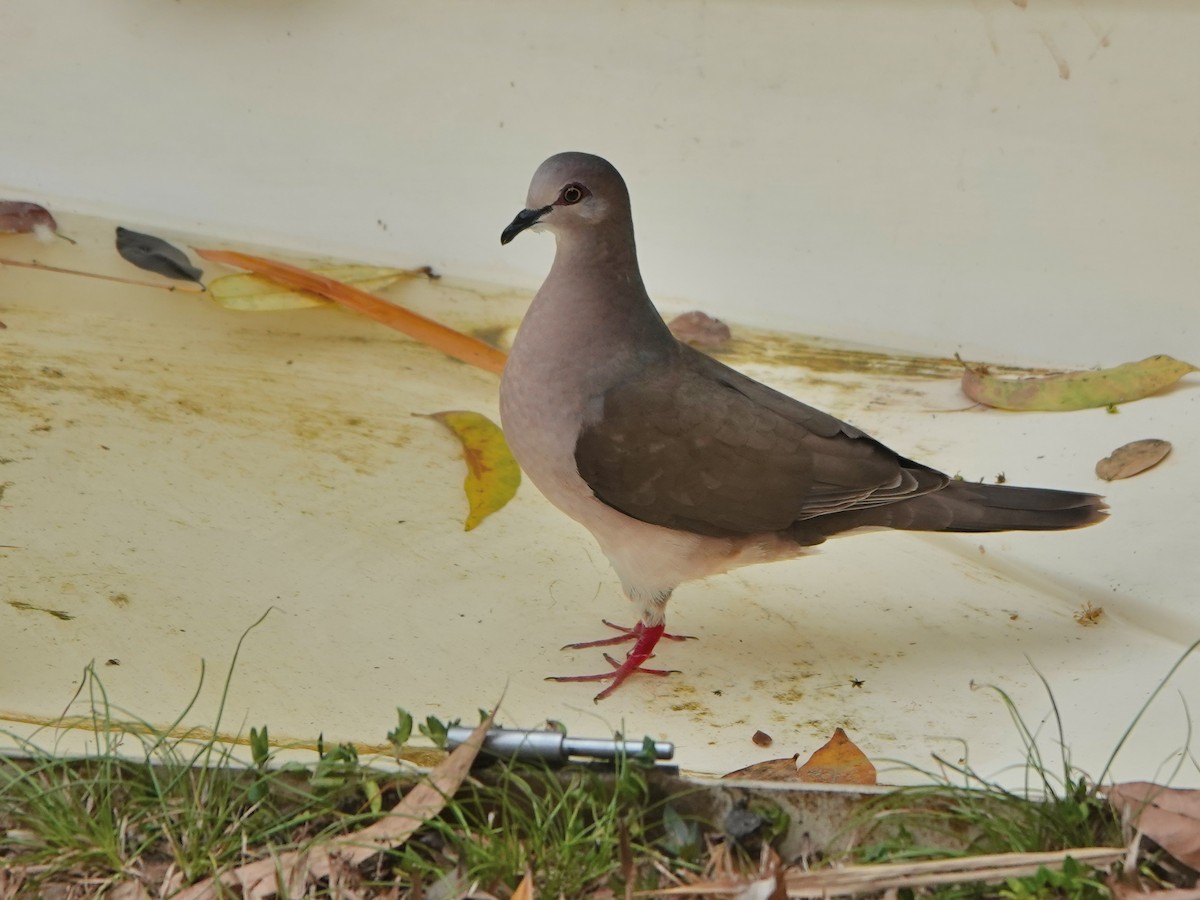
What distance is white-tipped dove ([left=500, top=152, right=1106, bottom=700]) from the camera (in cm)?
293

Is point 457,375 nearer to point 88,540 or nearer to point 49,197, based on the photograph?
point 88,540

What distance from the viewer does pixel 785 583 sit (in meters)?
3.46

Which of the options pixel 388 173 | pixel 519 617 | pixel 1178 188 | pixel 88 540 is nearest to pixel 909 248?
pixel 1178 188

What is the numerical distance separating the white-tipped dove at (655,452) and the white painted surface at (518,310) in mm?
284

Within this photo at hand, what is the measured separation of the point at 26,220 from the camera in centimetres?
449

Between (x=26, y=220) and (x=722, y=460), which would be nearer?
(x=722, y=460)

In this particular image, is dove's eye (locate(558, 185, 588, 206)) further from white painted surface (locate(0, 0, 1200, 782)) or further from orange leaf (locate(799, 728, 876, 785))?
orange leaf (locate(799, 728, 876, 785))

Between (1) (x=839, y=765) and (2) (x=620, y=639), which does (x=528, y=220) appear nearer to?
(2) (x=620, y=639)

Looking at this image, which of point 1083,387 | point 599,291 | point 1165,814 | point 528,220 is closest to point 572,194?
point 528,220

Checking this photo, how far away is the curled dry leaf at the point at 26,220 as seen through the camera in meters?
4.45

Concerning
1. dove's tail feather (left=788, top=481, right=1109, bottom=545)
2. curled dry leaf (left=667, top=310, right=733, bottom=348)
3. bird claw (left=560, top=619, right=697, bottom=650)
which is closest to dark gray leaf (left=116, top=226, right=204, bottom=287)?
curled dry leaf (left=667, top=310, right=733, bottom=348)

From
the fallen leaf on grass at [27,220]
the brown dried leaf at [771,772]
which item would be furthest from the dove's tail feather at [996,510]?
the fallen leaf on grass at [27,220]

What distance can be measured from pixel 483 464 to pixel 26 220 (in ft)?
6.29

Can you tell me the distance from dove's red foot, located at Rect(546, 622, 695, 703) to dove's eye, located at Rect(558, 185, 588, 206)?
97cm
